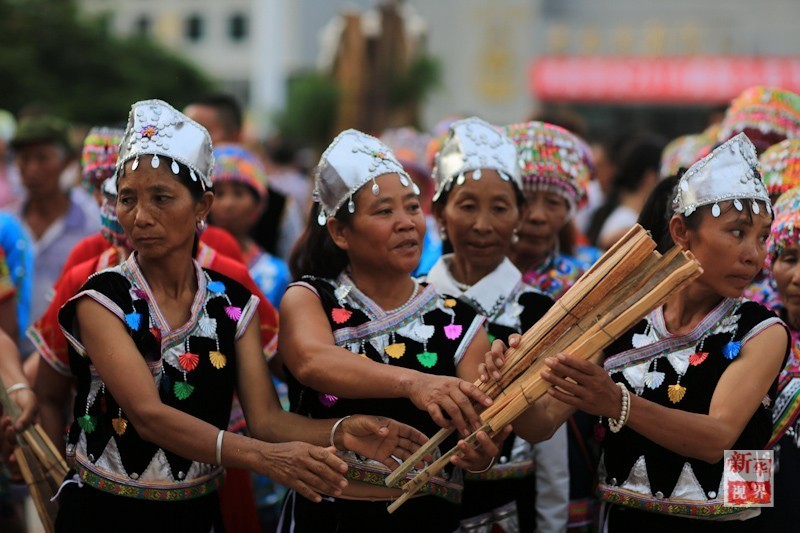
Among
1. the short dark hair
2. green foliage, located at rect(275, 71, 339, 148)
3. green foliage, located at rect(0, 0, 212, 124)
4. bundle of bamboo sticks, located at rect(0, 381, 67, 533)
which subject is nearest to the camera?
the short dark hair

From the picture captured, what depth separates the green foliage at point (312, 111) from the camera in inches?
1222

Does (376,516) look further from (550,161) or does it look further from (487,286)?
(550,161)

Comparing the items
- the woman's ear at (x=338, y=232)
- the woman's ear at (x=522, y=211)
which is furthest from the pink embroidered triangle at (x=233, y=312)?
the woman's ear at (x=522, y=211)

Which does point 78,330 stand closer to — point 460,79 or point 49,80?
point 49,80

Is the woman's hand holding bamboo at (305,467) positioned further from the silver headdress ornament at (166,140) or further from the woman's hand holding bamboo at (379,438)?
the silver headdress ornament at (166,140)

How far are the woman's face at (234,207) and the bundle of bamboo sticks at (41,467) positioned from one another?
221 cm

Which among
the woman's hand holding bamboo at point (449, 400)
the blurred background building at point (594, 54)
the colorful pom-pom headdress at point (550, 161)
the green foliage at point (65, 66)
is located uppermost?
the blurred background building at point (594, 54)

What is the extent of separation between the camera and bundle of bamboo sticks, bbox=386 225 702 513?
271 centimetres

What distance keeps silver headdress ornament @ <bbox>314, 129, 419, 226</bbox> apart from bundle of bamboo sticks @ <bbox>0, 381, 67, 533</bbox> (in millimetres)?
1186

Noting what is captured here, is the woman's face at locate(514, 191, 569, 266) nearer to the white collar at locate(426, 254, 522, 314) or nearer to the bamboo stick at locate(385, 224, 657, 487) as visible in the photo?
the white collar at locate(426, 254, 522, 314)

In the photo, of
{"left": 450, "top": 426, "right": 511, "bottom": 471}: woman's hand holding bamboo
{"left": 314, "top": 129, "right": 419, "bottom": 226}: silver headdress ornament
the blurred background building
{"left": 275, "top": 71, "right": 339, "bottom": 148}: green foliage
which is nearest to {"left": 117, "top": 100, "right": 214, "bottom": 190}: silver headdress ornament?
{"left": 314, "top": 129, "right": 419, "bottom": 226}: silver headdress ornament

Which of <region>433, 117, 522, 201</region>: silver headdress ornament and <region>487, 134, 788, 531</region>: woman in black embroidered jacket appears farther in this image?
<region>433, 117, 522, 201</region>: silver headdress ornament

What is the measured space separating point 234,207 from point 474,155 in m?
2.13

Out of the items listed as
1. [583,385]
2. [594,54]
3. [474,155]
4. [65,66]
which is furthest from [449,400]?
[594,54]
